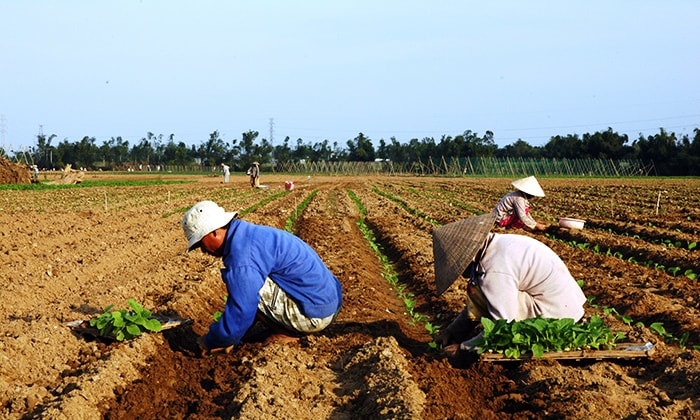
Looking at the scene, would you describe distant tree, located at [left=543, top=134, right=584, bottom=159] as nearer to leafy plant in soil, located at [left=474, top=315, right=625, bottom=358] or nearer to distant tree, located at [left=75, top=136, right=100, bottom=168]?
distant tree, located at [left=75, top=136, right=100, bottom=168]

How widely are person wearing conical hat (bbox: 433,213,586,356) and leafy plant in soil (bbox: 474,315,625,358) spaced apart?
168 millimetres

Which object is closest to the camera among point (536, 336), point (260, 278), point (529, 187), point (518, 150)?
point (536, 336)

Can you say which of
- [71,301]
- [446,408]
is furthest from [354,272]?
[446,408]

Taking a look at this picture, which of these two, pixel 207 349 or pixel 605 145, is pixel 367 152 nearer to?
pixel 605 145

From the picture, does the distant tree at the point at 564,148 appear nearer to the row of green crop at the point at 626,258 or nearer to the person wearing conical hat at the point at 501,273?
the row of green crop at the point at 626,258

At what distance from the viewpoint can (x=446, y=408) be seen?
4.65 meters

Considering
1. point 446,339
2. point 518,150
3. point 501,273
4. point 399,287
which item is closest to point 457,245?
point 501,273

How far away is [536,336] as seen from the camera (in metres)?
5.19

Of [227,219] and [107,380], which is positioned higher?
[227,219]

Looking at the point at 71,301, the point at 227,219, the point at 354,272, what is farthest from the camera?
the point at 354,272

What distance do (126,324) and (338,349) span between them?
1.73 meters

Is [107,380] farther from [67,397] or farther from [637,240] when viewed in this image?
[637,240]

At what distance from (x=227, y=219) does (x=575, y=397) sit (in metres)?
2.64

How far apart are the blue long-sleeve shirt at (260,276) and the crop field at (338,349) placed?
1.13 ft
